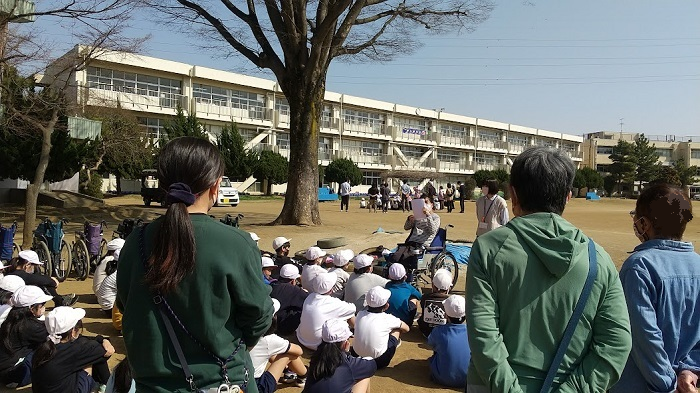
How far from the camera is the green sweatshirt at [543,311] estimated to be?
174 centimetres

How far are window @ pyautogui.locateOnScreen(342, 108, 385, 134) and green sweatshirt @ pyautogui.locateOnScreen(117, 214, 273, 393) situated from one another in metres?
45.4

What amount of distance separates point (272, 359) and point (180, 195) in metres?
2.88

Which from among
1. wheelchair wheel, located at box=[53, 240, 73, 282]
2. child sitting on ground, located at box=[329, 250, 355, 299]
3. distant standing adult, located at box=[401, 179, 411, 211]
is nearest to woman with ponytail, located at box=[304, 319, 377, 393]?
child sitting on ground, located at box=[329, 250, 355, 299]

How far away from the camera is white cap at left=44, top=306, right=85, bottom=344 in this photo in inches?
147

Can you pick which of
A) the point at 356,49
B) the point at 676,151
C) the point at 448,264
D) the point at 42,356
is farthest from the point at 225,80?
the point at 676,151

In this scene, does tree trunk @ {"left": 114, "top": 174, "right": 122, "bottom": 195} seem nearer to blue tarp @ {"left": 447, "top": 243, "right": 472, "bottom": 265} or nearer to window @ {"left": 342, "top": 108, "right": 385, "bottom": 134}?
window @ {"left": 342, "top": 108, "right": 385, "bottom": 134}

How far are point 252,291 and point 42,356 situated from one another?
2.74 metres

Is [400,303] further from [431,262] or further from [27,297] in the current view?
[27,297]

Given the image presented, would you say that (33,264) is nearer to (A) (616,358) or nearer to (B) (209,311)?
(B) (209,311)

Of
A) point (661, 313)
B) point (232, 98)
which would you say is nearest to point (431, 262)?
point (661, 313)

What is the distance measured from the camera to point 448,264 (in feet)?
27.5

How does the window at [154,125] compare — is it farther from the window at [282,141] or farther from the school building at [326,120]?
the window at [282,141]

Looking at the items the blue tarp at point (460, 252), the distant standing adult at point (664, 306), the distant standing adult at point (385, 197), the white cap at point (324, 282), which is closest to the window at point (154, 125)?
the distant standing adult at point (385, 197)

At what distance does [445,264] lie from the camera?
830 centimetres
